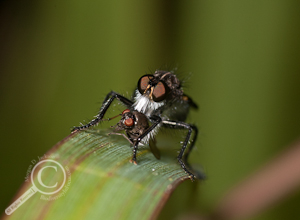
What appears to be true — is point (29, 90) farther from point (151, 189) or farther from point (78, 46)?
point (151, 189)

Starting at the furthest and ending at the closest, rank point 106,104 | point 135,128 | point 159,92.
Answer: point 159,92, point 106,104, point 135,128

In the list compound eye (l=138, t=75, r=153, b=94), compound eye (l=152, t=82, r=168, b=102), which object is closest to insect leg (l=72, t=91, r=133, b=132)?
compound eye (l=138, t=75, r=153, b=94)

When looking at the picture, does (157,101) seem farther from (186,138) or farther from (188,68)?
(188,68)

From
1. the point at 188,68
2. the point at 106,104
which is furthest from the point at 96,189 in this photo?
the point at 188,68

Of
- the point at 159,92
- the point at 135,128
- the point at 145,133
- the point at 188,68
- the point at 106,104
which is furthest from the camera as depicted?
the point at 188,68

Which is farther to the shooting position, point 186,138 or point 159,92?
point 159,92

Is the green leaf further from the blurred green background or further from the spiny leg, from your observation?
the blurred green background

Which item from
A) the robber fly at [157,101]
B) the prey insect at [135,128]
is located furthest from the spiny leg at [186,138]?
the prey insect at [135,128]
